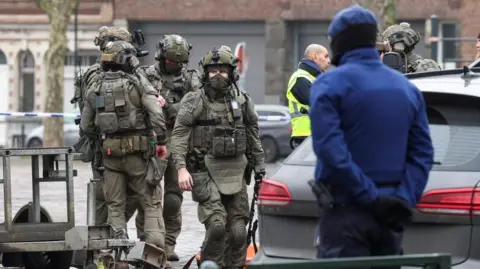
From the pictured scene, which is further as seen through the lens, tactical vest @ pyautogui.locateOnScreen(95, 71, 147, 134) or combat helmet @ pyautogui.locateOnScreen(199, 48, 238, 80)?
tactical vest @ pyautogui.locateOnScreen(95, 71, 147, 134)

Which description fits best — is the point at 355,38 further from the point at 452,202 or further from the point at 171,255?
the point at 171,255

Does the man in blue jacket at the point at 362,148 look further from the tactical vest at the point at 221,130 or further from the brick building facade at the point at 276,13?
the brick building facade at the point at 276,13

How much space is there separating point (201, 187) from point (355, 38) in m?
4.44

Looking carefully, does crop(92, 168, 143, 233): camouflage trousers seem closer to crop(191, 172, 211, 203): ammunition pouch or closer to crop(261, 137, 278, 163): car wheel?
crop(191, 172, 211, 203): ammunition pouch

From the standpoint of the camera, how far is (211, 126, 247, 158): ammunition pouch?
10.8 meters

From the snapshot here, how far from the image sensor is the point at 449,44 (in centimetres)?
3884

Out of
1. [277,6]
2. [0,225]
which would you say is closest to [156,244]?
[0,225]

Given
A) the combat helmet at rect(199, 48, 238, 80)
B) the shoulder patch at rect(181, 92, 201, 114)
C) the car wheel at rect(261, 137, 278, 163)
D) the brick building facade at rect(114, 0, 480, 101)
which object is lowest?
the car wheel at rect(261, 137, 278, 163)

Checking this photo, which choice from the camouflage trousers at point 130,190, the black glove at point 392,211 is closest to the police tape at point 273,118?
the camouflage trousers at point 130,190

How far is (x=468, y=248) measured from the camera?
7375 mm

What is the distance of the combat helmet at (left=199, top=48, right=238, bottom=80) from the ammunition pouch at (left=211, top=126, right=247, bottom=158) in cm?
43

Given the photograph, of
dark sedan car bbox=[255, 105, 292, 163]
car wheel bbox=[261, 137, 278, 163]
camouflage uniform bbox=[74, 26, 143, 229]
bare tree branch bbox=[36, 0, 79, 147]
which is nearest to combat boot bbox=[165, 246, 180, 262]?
camouflage uniform bbox=[74, 26, 143, 229]

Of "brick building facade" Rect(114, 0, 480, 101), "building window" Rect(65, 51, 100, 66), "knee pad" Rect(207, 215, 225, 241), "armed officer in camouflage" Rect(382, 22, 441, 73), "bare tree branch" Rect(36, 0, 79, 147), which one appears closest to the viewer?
"knee pad" Rect(207, 215, 225, 241)

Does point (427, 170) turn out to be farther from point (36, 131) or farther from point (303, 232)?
point (36, 131)
